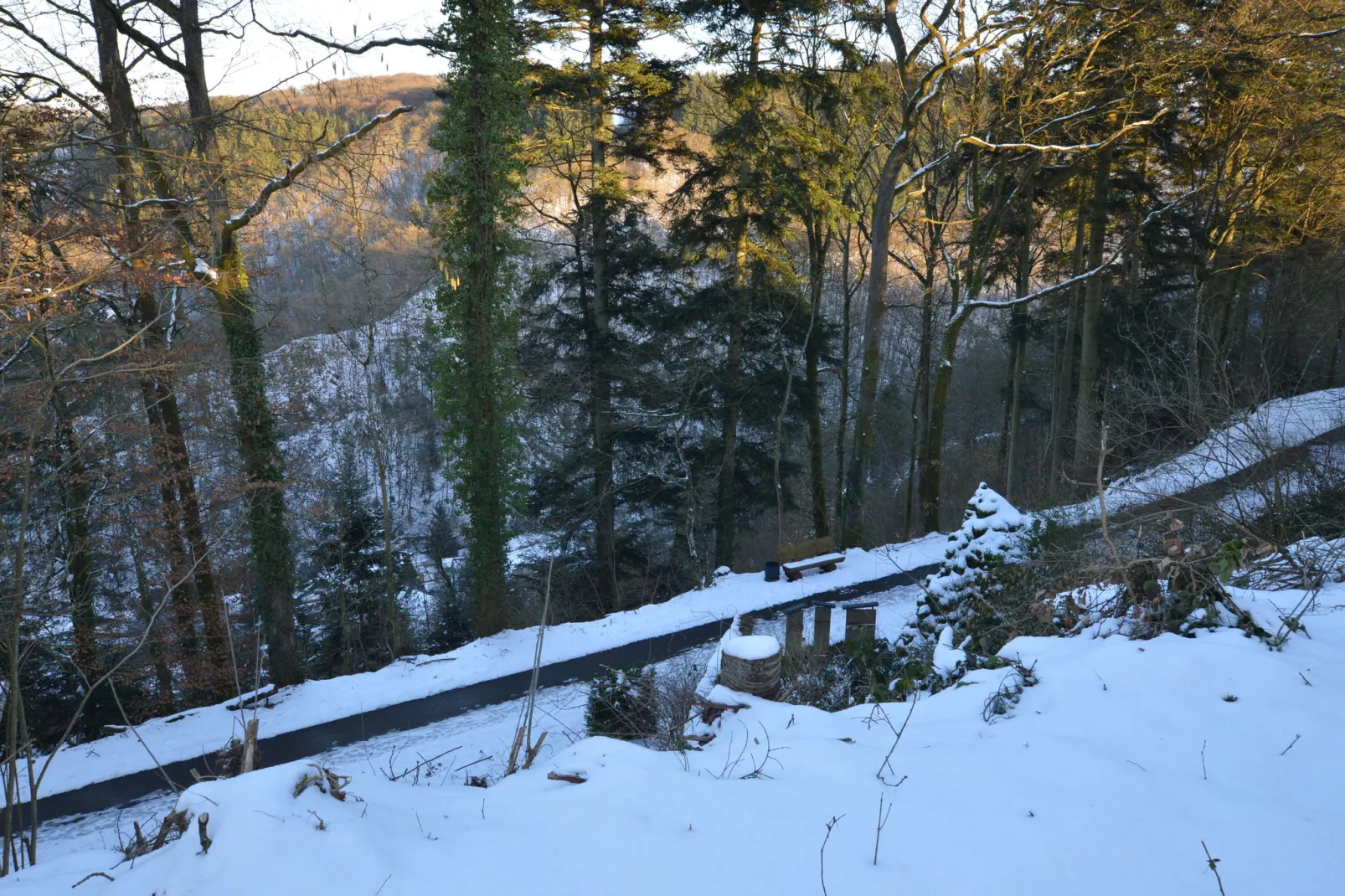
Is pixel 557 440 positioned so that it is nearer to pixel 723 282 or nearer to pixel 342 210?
pixel 723 282

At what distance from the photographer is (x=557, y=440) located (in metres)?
19.8

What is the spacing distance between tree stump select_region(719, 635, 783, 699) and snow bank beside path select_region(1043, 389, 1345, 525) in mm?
4305

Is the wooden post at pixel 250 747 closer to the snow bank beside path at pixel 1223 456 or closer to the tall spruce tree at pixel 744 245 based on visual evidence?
the snow bank beside path at pixel 1223 456

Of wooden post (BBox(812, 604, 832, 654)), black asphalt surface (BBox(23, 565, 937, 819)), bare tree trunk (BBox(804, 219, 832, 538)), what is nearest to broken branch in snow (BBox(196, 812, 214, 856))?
black asphalt surface (BBox(23, 565, 937, 819))

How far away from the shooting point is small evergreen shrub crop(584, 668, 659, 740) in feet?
21.3

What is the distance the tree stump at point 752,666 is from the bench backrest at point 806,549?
7318mm

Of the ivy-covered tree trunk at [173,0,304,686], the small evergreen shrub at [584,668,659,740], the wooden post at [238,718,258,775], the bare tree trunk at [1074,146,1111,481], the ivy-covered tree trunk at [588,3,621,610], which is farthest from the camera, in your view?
the ivy-covered tree trunk at [588,3,621,610]

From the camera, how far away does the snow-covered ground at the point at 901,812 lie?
107 inches

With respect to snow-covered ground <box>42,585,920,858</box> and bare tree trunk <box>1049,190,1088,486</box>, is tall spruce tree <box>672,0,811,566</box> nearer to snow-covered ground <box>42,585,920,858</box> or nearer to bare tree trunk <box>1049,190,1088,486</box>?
bare tree trunk <box>1049,190,1088,486</box>

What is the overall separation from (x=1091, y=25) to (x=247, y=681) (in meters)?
20.1

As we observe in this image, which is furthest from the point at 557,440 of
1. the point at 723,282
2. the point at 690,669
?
the point at 690,669

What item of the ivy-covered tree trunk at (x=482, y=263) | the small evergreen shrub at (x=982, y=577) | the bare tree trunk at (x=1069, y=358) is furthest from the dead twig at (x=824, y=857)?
the bare tree trunk at (x=1069, y=358)

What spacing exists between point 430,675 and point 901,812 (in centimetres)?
768

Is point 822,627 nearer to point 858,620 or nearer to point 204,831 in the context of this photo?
point 858,620
